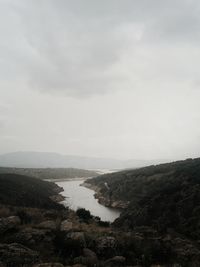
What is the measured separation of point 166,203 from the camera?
51.9m

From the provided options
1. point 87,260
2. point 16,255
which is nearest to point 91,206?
point 87,260

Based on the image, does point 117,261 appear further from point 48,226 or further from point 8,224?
point 8,224

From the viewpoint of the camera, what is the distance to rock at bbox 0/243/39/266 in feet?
47.9

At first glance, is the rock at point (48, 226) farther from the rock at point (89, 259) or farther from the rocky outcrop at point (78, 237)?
the rock at point (89, 259)

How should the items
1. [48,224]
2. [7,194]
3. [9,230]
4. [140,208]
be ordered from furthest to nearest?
1. [7,194]
2. [140,208]
3. [48,224]
4. [9,230]

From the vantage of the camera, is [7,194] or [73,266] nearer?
[73,266]

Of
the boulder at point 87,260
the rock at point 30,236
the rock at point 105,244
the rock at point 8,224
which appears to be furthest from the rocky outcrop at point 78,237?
the rock at point 8,224

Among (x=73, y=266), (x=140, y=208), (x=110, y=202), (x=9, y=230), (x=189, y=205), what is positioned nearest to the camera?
(x=73, y=266)

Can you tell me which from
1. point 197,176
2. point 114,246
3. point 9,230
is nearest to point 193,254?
point 114,246

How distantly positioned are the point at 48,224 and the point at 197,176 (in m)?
40.6

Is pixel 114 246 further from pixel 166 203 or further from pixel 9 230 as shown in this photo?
pixel 166 203

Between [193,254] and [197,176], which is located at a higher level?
[197,176]

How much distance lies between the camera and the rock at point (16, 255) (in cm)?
1459

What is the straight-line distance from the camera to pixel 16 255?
15.6m
